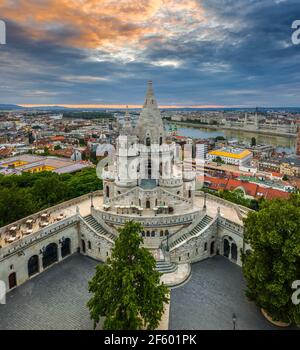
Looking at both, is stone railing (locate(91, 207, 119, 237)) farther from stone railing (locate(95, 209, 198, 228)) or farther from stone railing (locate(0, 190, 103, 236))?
stone railing (locate(0, 190, 103, 236))

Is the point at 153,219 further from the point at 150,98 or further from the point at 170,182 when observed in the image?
the point at 150,98

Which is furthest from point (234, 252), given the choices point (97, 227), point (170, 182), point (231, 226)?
point (97, 227)

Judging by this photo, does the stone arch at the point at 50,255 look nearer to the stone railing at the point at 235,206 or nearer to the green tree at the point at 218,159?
the stone railing at the point at 235,206

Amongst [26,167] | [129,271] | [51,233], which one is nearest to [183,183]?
[51,233]

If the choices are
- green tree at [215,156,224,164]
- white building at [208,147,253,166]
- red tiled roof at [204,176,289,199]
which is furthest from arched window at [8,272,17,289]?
green tree at [215,156,224,164]
